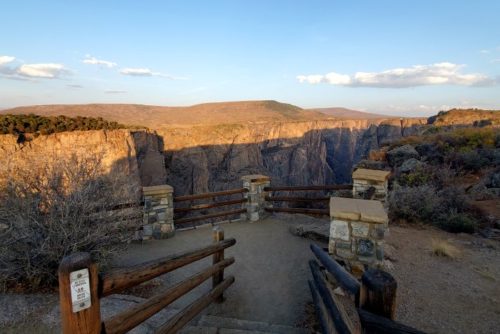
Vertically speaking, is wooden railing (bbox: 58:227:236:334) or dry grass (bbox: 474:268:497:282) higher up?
wooden railing (bbox: 58:227:236:334)

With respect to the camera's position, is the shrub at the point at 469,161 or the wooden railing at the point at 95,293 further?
the shrub at the point at 469,161

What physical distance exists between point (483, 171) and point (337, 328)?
14.2m

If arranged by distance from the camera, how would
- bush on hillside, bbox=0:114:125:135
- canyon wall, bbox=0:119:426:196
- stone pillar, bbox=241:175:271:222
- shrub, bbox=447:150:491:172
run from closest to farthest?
stone pillar, bbox=241:175:271:222, shrub, bbox=447:150:491:172, bush on hillside, bbox=0:114:125:135, canyon wall, bbox=0:119:426:196

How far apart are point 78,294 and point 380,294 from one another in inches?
70.6

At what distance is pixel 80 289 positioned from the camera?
6.11 ft

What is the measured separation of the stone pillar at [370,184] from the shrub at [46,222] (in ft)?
17.5

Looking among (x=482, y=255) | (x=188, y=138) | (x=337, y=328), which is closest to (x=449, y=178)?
(x=482, y=255)

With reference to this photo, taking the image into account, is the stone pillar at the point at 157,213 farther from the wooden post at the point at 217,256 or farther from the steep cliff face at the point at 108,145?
the steep cliff face at the point at 108,145

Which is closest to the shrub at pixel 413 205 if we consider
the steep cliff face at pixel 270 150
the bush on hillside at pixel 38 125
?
the bush on hillside at pixel 38 125

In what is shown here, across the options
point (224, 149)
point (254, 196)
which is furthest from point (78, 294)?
point (224, 149)

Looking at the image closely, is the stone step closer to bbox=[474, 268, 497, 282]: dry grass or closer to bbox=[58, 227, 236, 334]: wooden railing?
bbox=[58, 227, 236, 334]: wooden railing

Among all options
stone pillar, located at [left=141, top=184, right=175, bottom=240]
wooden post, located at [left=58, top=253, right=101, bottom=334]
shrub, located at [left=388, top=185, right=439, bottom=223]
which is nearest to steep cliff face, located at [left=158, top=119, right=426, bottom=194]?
stone pillar, located at [left=141, top=184, right=175, bottom=240]

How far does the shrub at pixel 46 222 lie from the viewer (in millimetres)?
4547

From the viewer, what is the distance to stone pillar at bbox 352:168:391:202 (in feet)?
23.7
